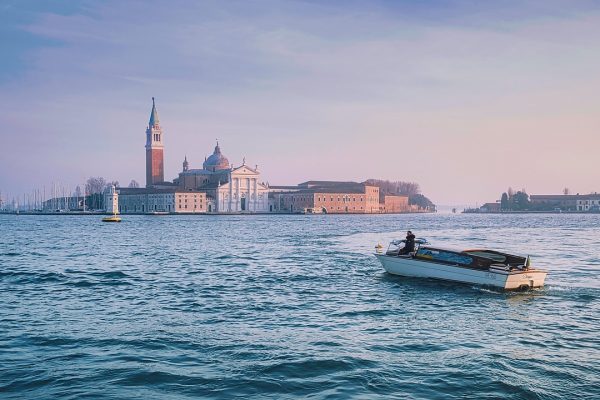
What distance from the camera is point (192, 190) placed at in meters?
154

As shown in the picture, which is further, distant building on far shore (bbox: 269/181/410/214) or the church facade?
distant building on far shore (bbox: 269/181/410/214)

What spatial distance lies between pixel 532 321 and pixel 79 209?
171938 mm

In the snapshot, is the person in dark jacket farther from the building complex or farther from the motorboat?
the building complex

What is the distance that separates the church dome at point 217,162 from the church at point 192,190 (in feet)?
7.17

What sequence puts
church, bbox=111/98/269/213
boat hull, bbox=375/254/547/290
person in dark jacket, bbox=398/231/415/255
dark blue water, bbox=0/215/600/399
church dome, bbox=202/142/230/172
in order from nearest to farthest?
1. dark blue water, bbox=0/215/600/399
2. boat hull, bbox=375/254/547/290
3. person in dark jacket, bbox=398/231/415/255
4. church, bbox=111/98/269/213
5. church dome, bbox=202/142/230/172

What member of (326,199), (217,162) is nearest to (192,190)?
(217,162)

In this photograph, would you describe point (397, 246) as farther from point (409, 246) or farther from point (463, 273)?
point (463, 273)

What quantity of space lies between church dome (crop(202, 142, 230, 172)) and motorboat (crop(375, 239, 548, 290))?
15129cm

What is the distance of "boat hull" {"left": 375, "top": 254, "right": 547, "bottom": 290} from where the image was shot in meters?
18.8

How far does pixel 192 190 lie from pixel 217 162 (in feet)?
68.8

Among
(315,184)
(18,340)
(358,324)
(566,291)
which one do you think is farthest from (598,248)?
(315,184)

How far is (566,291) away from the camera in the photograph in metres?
19.0

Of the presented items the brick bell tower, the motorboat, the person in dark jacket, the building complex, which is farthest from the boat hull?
the brick bell tower

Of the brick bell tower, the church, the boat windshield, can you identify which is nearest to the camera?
the boat windshield
